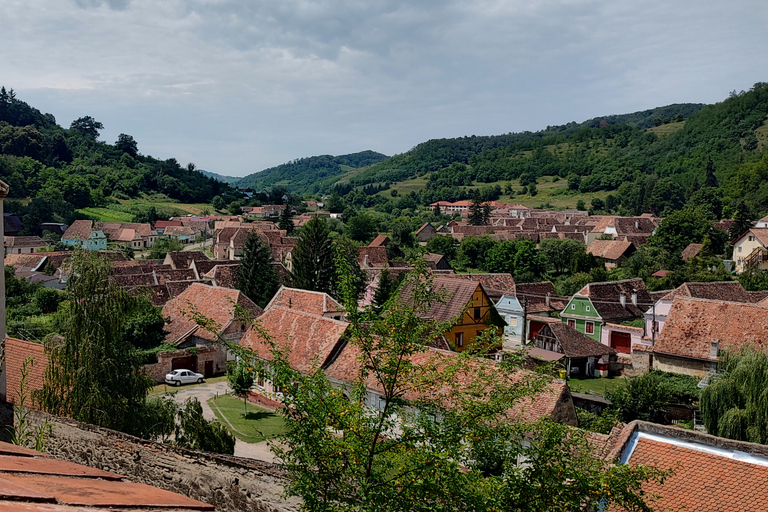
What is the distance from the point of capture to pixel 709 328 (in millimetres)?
29047

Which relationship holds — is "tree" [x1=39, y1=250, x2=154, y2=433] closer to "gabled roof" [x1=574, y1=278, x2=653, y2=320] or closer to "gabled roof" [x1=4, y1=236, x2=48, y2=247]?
"gabled roof" [x1=574, y1=278, x2=653, y2=320]

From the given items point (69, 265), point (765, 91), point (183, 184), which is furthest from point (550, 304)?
point (765, 91)

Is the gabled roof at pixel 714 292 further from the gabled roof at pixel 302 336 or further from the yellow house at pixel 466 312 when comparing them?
the gabled roof at pixel 302 336

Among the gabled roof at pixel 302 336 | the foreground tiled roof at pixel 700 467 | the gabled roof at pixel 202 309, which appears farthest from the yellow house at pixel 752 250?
the foreground tiled roof at pixel 700 467

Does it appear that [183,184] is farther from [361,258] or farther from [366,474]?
[366,474]

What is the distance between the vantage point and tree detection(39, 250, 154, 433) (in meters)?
14.1

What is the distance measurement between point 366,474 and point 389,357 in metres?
1.47

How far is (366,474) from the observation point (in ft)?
22.4

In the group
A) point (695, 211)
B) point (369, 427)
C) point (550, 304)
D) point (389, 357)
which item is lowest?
point (550, 304)

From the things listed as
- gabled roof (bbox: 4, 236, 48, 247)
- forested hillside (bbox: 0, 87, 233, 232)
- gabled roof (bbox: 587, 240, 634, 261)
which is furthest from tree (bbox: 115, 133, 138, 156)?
gabled roof (bbox: 587, 240, 634, 261)

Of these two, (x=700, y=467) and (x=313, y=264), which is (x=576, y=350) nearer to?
(x=313, y=264)

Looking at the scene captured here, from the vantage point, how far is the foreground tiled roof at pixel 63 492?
3461mm

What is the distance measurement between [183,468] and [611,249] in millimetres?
78649

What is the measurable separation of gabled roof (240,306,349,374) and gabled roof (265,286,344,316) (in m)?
2.37
